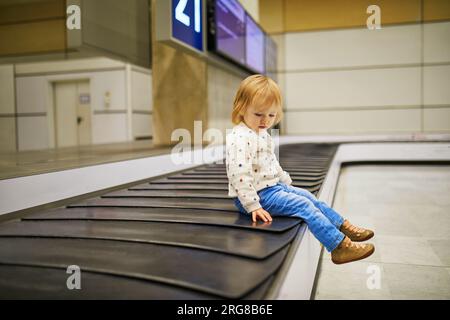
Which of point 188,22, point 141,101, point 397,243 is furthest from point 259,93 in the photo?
point 141,101

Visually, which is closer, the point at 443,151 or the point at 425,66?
the point at 443,151

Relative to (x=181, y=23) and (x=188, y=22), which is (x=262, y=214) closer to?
(x=181, y=23)

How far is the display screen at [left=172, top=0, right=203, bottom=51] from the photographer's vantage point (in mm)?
3006

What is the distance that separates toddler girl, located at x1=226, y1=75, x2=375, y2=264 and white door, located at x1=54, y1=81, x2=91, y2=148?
17.0 feet

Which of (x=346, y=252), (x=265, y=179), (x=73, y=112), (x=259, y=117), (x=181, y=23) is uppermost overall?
(x=181, y=23)

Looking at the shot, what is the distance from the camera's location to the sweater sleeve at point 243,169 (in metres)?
1.31

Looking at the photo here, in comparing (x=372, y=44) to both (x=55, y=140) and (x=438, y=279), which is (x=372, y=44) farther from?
(x=438, y=279)

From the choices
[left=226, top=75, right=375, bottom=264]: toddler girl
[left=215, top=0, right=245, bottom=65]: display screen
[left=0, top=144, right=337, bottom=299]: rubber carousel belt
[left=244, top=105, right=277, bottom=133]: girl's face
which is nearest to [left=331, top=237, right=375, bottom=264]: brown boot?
[left=226, top=75, right=375, bottom=264]: toddler girl

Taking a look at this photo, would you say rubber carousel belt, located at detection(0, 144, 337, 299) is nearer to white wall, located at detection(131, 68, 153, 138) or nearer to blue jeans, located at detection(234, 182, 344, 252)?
blue jeans, located at detection(234, 182, 344, 252)

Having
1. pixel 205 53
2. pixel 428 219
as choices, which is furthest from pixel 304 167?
pixel 205 53

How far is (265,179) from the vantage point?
1398 millimetres

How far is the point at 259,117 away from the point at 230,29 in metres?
3.01

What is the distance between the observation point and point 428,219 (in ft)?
7.68

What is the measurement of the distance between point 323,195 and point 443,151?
3.73 meters
